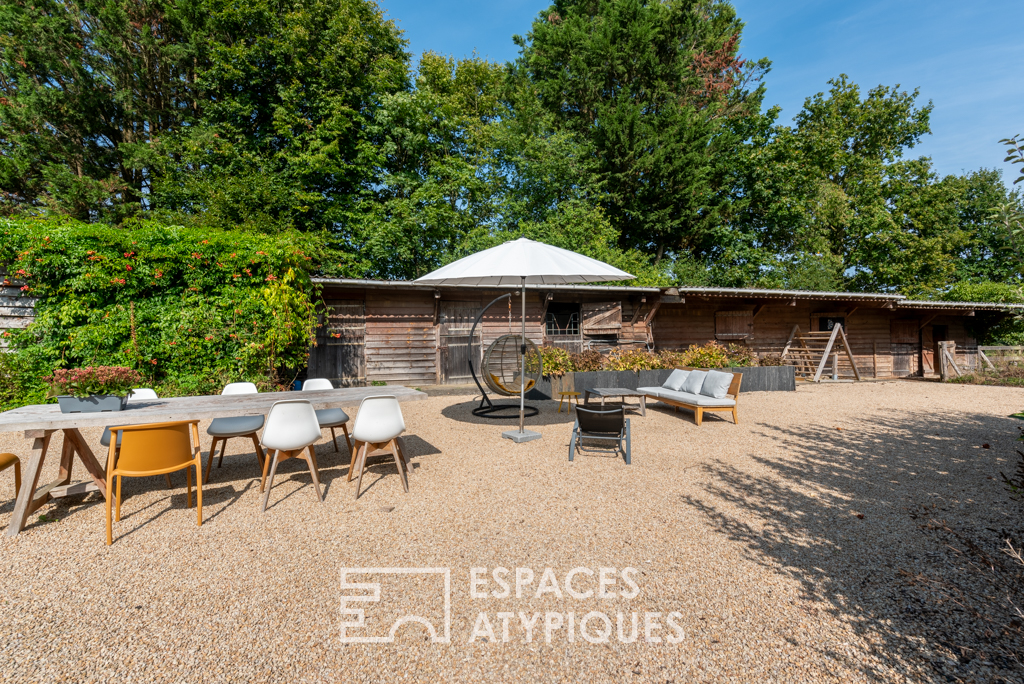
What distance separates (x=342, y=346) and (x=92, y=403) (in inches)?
284

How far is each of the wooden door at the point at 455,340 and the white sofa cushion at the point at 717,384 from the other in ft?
20.1

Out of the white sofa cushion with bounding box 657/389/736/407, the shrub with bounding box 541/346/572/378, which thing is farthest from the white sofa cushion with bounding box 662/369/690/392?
the shrub with bounding box 541/346/572/378

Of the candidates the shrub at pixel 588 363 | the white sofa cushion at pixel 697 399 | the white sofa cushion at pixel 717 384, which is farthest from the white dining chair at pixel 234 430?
the shrub at pixel 588 363

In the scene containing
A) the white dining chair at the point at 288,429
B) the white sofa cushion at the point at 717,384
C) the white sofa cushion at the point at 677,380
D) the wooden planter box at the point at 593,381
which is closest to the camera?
the white dining chair at the point at 288,429

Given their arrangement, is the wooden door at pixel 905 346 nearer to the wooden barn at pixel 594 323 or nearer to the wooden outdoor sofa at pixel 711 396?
the wooden barn at pixel 594 323

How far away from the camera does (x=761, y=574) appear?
2.52 meters

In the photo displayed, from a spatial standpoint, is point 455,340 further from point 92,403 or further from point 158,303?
point 92,403

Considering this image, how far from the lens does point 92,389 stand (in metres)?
3.45

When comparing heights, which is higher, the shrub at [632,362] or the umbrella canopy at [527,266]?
the umbrella canopy at [527,266]

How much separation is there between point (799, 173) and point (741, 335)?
11.0 meters

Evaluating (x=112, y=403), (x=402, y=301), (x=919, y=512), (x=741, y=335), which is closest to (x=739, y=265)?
(x=741, y=335)

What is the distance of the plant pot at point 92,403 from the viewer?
3332 millimetres

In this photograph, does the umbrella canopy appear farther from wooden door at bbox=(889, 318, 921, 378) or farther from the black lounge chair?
wooden door at bbox=(889, 318, 921, 378)

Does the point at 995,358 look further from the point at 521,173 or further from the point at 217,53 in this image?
the point at 217,53
